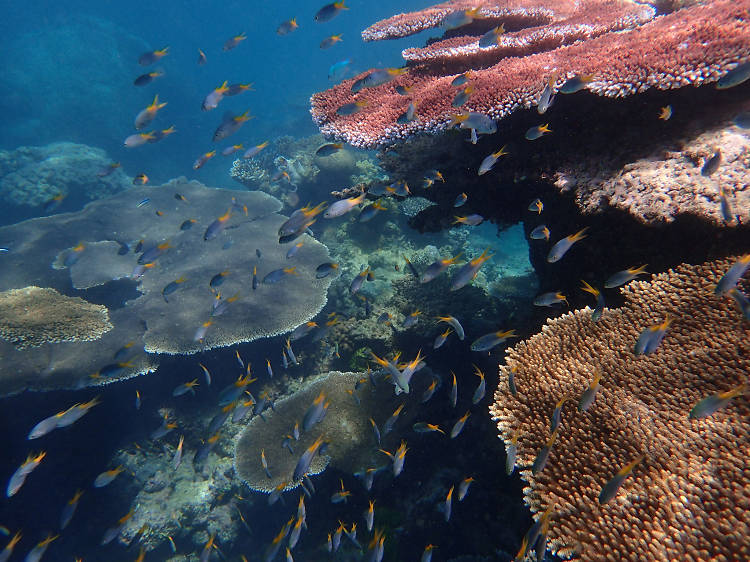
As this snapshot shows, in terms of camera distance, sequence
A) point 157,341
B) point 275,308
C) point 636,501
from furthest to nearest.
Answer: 1. point 275,308
2. point 157,341
3. point 636,501

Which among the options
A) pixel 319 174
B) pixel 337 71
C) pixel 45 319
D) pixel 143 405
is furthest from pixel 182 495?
pixel 337 71

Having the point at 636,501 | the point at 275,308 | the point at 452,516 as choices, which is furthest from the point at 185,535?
the point at 636,501

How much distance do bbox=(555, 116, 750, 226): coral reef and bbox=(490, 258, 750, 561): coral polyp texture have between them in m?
0.44

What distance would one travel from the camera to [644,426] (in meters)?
2.25

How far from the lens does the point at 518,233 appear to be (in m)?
16.0

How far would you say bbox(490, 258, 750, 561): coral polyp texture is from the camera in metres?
1.86

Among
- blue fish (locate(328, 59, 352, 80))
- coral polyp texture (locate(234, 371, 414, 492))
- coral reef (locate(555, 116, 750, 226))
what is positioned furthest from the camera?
blue fish (locate(328, 59, 352, 80))

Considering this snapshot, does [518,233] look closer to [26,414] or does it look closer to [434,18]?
[434,18]

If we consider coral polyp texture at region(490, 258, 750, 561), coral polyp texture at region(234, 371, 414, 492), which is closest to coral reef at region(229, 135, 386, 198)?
coral polyp texture at region(234, 371, 414, 492)

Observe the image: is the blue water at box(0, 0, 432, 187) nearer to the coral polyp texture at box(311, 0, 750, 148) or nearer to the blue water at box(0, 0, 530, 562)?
the blue water at box(0, 0, 530, 562)

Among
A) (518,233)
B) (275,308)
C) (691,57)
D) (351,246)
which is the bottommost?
(518,233)

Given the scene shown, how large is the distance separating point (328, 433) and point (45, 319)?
5749 mm

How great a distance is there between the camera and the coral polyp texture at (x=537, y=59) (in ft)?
9.89

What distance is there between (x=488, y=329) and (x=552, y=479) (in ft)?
9.49
